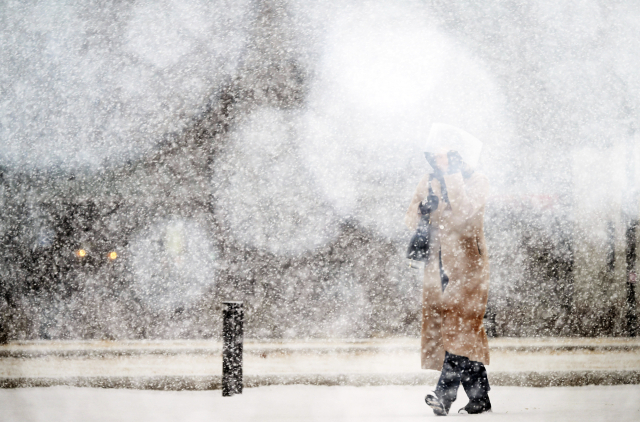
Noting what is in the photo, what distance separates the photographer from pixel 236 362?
3562mm

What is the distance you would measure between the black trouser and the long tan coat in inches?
2.2

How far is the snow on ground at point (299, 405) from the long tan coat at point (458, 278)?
0.39 meters

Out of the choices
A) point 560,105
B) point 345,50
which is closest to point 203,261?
point 345,50

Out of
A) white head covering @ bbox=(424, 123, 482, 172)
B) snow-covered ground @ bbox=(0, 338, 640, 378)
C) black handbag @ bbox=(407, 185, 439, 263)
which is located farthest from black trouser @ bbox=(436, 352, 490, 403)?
snow-covered ground @ bbox=(0, 338, 640, 378)

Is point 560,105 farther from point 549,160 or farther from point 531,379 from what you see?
point 531,379

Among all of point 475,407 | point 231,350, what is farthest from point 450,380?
point 231,350

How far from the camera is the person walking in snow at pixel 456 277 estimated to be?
291cm

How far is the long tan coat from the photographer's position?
291 cm

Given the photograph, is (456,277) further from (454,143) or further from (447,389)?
(454,143)

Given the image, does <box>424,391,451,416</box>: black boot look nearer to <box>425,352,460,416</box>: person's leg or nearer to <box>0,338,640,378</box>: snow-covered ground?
<box>425,352,460,416</box>: person's leg

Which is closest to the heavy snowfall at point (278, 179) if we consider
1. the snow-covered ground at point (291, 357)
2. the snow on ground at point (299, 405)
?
the snow-covered ground at point (291, 357)

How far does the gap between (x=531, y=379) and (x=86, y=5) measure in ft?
26.8

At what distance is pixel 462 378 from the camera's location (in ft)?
9.60

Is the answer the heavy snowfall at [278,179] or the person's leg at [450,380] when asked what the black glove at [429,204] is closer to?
the person's leg at [450,380]
